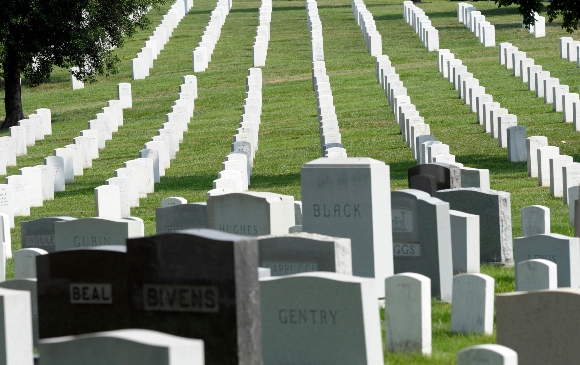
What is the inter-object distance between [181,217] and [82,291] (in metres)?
6.02

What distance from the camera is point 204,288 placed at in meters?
7.92

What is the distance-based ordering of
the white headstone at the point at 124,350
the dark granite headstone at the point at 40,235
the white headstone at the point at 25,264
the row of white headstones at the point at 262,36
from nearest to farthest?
the white headstone at the point at 124,350 < the white headstone at the point at 25,264 < the dark granite headstone at the point at 40,235 < the row of white headstones at the point at 262,36

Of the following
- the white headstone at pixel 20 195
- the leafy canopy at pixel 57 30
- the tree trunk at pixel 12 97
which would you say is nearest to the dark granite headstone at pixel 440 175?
the white headstone at pixel 20 195

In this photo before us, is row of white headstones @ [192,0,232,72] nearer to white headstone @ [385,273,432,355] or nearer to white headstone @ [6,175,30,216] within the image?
white headstone @ [6,175,30,216]

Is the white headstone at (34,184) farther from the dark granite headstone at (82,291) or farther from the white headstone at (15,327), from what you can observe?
the white headstone at (15,327)

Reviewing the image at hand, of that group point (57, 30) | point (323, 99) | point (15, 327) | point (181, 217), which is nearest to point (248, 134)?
point (323, 99)

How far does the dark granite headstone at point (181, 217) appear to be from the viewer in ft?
48.7

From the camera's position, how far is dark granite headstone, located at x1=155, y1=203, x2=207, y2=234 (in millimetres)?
14844

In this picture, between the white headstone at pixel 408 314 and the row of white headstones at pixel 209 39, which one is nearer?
the white headstone at pixel 408 314

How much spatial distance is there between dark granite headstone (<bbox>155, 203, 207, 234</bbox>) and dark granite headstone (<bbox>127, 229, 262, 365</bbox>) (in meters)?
6.45

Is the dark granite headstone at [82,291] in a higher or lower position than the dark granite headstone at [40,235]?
higher

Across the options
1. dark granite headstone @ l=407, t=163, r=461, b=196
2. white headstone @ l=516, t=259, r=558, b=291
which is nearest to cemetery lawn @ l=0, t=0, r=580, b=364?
white headstone @ l=516, t=259, r=558, b=291

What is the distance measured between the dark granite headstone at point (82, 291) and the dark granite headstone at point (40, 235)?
5.56 metres

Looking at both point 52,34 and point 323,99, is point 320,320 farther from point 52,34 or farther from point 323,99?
point 52,34
